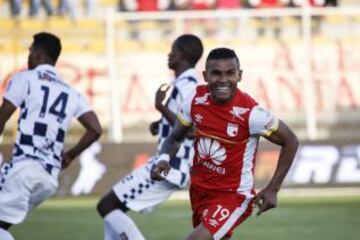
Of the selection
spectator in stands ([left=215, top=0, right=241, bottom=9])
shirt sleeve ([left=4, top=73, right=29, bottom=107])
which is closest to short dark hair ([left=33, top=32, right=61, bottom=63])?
shirt sleeve ([left=4, top=73, right=29, bottom=107])

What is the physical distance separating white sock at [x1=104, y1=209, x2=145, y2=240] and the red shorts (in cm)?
197

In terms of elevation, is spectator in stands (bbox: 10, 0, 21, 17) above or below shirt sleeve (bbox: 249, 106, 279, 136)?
below

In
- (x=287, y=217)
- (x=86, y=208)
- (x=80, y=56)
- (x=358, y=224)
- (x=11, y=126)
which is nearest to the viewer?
(x=358, y=224)

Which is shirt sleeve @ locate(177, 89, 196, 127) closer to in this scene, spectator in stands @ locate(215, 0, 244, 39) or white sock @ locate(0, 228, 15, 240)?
white sock @ locate(0, 228, 15, 240)

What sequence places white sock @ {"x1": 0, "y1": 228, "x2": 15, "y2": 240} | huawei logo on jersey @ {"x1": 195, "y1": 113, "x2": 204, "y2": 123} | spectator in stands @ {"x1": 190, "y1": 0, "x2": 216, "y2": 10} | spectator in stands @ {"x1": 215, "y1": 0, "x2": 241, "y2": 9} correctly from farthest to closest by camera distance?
spectator in stands @ {"x1": 190, "y1": 0, "x2": 216, "y2": 10}, spectator in stands @ {"x1": 215, "y1": 0, "x2": 241, "y2": 9}, white sock @ {"x1": 0, "y1": 228, "x2": 15, "y2": 240}, huawei logo on jersey @ {"x1": 195, "y1": 113, "x2": 204, "y2": 123}

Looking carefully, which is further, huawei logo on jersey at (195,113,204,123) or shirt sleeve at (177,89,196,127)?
shirt sleeve at (177,89,196,127)

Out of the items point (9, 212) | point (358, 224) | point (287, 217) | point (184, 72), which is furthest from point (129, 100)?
point (9, 212)

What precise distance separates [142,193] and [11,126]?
9.38 m

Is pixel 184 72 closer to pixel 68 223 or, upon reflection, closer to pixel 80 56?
pixel 68 223

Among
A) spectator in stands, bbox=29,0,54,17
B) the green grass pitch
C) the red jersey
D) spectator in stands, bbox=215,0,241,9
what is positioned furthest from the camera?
spectator in stands, bbox=215,0,241,9

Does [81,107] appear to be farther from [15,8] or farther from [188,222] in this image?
[15,8]

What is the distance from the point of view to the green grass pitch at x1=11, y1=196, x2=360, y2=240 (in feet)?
43.2

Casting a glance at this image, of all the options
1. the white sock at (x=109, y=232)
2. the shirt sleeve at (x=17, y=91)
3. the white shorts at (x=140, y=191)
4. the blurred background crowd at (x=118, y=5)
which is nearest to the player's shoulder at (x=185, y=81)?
Result: the white shorts at (x=140, y=191)

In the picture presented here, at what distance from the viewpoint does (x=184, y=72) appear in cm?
1070
